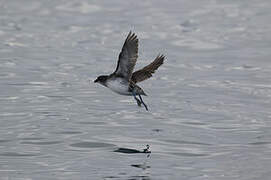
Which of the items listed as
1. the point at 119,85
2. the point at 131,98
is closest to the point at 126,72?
the point at 119,85

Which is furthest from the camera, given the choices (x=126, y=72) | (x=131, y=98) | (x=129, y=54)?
(x=131, y=98)

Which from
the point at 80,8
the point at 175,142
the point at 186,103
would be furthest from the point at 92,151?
the point at 80,8

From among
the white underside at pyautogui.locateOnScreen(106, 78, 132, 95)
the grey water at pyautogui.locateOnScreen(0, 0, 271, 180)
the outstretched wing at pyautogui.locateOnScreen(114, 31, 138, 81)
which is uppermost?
the outstretched wing at pyautogui.locateOnScreen(114, 31, 138, 81)

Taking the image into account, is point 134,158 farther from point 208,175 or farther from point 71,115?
point 71,115

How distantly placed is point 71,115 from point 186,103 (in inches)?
91.3

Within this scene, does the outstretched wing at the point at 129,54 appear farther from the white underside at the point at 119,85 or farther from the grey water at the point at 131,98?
the grey water at the point at 131,98

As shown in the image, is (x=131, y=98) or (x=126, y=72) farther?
(x=131, y=98)

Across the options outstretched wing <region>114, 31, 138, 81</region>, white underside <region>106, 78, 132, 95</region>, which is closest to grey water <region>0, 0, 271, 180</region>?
white underside <region>106, 78, 132, 95</region>

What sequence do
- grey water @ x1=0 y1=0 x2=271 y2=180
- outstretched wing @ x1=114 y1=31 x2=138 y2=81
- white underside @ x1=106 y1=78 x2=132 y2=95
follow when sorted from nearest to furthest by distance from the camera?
grey water @ x1=0 y1=0 x2=271 y2=180 < outstretched wing @ x1=114 y1=31 x2=138 y2=81 < white underside @ x1=106 y1=78 x2=132 y2=95

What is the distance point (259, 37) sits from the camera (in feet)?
72.4

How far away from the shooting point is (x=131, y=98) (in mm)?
16172

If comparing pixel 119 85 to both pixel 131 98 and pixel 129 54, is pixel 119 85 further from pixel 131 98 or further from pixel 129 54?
pixel 131 98

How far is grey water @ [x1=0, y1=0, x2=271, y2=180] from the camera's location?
37.2 ft

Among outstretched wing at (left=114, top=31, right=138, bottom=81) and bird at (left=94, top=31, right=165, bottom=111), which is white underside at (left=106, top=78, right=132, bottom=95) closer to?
A: bird at (left=94, top=31, right=165, bottom=111)
